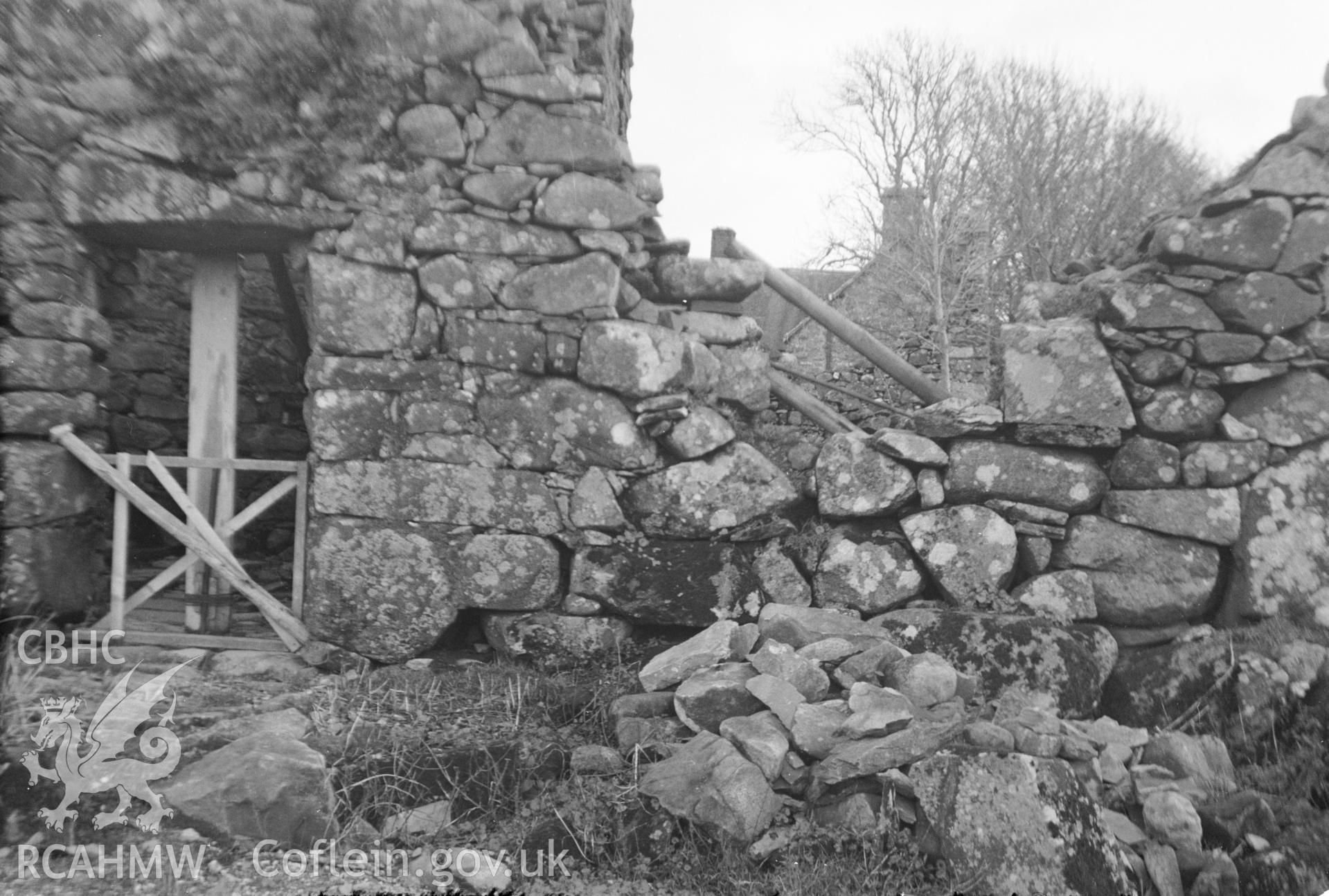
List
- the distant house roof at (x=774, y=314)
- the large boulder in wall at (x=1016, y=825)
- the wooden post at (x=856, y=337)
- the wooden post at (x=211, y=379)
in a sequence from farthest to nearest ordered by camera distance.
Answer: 1. the distant house roof at (x=774, y=314)
2. the wooden post at (x=856, y=337)
3. the wooden post at (x=211, y=379)
4. the large boulder in wall at (x=1016, y=825)

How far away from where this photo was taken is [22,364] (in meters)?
4.09

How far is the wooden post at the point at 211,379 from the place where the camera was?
14.9 feet

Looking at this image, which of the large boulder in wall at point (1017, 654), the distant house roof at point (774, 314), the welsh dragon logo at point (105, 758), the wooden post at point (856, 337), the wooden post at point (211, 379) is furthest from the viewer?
the distant house roof at point (774, 314)

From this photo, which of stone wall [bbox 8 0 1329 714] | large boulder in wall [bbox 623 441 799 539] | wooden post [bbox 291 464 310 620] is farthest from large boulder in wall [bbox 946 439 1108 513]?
wooden post [bbox 291 464 310 620]

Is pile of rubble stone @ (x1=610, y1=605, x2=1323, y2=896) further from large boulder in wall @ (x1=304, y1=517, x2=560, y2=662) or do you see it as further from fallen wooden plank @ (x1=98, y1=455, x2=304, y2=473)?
fallen wooden plank @ (x1=98, y1=455, x2=304, y2=473)

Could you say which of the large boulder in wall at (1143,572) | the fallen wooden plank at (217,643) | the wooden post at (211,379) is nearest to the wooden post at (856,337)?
the large boulder in wall at (1143,572)

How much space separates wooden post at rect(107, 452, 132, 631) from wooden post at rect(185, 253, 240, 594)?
0.31 m

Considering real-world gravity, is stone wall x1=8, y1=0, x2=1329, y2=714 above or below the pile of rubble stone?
above

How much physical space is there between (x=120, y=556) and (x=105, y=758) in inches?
52.8

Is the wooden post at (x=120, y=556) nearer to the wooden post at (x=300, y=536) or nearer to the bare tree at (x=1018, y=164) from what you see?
the wooden post at (x=300, y=536)

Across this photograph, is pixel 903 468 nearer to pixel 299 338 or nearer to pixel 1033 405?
pixel 1033 405

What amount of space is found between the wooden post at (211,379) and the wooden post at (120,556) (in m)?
0.31

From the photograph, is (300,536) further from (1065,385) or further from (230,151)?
(1065,385)

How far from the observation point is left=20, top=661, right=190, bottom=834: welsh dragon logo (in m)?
3.03
